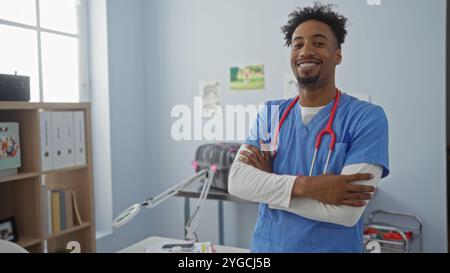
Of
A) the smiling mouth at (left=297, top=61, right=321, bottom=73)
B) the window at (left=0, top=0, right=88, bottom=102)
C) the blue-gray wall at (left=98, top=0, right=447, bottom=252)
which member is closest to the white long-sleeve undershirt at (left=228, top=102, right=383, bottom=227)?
the smiling mouth at (left=297, top=61, right=321, bottom=73)

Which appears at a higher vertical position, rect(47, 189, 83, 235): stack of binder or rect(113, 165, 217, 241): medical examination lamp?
rect(113, 165, 217, 241): medical examination lamp

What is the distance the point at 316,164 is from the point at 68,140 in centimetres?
130

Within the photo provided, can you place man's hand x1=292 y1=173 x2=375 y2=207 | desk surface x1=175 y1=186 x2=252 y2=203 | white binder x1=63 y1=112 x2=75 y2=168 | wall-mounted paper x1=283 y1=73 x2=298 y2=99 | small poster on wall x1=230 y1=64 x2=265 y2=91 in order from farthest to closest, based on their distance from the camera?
small poster on wall x1=230 y1=64 x2=265 y2=91, wall-mounted paper x1=283 y1=73 x2=298 y2=99, desk surface x1=175 y1=186 x2=252 y2=203, white binder x1=63 y1=112 x2=75 y2=168, man's hand x1=292 y1=173 x2=375 y2=207

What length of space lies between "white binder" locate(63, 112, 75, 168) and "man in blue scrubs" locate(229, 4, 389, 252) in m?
1.09

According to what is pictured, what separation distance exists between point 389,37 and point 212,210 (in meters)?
1.52

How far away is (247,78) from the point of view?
2533 mm

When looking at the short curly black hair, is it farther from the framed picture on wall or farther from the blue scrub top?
the framed picture on wall

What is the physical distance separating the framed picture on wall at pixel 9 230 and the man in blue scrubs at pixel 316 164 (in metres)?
1.17

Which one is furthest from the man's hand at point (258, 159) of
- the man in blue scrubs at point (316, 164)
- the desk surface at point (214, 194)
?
the desk surface at point (214, 194)

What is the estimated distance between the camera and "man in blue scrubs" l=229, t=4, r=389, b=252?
2.98 ft

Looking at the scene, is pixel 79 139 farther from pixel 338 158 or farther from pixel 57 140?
pixel 338 158
